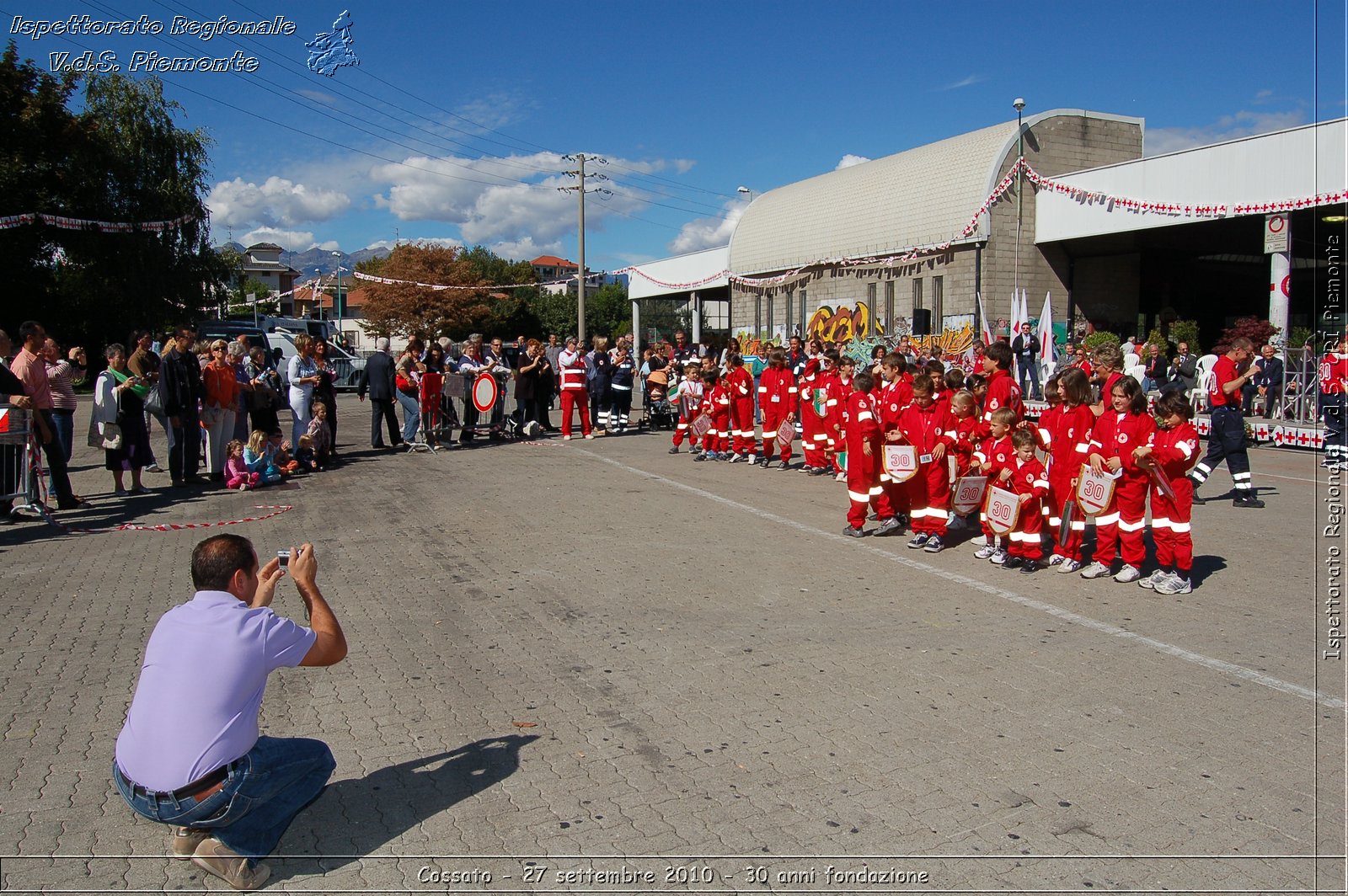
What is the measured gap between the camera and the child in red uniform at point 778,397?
14297 mm

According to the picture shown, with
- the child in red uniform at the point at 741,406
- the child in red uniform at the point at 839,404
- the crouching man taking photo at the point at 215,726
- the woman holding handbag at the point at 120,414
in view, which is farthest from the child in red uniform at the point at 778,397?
the crouching man taking photo at the point at 215,726

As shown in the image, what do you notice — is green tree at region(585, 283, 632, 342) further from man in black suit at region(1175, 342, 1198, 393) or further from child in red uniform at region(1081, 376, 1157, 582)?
child in red uniform at region(1081, 376, 1157, 582)

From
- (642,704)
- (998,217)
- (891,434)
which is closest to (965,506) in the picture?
(891,434)

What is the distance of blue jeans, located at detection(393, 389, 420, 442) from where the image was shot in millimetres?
16484

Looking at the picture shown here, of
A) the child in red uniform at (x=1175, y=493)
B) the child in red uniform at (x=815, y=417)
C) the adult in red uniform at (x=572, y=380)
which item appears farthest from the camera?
the adult in red uniform at (x=572, y=380)

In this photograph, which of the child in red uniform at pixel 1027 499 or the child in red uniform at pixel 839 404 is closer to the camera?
the child in red uniform at pixel 1027 499

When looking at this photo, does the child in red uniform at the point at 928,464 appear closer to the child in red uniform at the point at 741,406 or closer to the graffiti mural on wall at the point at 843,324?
the child in red uniform at the point at 741,406

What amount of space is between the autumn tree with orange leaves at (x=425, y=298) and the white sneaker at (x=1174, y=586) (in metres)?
71.0

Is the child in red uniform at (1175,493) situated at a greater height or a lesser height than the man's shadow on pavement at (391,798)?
greater

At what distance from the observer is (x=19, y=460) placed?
33.0ft

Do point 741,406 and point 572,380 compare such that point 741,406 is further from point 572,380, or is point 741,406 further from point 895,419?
point 895,419

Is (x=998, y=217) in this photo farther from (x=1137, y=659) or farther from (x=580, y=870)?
(x=580, y=870)

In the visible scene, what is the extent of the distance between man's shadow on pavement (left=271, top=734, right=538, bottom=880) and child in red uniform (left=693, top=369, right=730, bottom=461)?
36.3ft

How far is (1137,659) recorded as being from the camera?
569 cm
